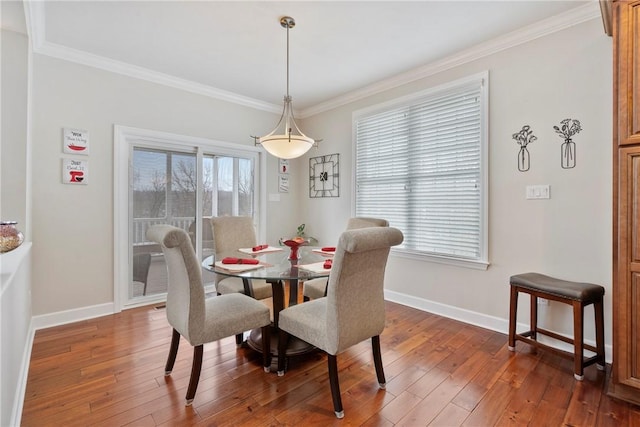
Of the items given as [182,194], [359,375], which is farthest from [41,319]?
[359,375]

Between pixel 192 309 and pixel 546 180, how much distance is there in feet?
9.16

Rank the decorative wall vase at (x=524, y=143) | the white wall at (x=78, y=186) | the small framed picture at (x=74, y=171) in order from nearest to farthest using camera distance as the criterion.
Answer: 1. the decorative wall vase at (x=524, y=143)
2. the white wall at (x=78, y=186)
3. the small framed picture at (x=74, y=171)

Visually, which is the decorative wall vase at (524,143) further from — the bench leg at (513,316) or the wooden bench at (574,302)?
the bench leg at (513,316)

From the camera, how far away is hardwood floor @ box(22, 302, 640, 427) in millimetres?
1645

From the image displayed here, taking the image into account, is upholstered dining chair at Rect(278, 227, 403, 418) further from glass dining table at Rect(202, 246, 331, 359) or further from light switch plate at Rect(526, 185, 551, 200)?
light switch plate at Rect(526, 185, 551, 200)

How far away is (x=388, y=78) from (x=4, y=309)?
366 cm

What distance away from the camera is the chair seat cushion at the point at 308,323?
173 cm

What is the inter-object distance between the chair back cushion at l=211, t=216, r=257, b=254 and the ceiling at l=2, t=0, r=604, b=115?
163 centimetres

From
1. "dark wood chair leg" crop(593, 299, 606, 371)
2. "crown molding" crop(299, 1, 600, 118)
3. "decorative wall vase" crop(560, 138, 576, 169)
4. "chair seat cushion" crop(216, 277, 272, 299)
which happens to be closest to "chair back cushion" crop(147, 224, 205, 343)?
"chair seat cushion" crop(216, 277, 272, 299)

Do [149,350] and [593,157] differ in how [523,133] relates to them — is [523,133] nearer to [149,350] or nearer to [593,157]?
[593,157]

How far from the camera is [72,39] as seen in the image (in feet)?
8.86

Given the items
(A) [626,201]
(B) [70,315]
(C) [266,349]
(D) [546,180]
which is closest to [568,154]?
(D) [546,180]

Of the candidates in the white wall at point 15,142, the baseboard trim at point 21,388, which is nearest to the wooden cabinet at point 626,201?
the baseboard trim at point 21,388

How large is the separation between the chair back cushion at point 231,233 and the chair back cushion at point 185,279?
1.07 m
